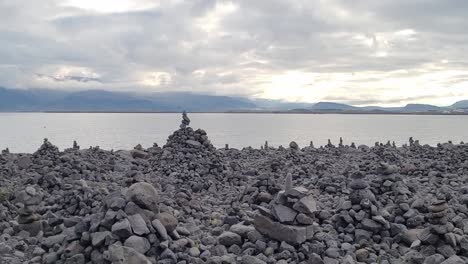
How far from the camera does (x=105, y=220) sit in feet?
37.7

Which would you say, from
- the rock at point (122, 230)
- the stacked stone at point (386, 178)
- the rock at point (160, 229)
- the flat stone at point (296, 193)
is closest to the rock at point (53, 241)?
the rock at point (122, 230)

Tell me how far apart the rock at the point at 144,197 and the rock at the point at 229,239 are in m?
1.82

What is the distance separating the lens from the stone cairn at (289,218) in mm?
12156

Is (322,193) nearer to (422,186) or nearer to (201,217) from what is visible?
(422,186)

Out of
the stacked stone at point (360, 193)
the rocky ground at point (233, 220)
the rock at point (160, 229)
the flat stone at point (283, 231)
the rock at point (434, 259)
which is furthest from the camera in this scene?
the stacked stone at point (360, 193)

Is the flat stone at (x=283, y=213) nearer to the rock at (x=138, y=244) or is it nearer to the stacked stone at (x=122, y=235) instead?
the stacked stone at (x=122, y=235)

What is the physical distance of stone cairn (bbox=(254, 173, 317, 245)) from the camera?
12156 millimetres

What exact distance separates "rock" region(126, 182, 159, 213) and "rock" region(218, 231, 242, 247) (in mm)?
1816

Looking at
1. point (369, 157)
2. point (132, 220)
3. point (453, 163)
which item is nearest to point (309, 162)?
point (369, 157)

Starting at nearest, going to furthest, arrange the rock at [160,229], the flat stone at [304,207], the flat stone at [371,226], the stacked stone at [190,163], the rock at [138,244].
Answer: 1. the rock at [138,244]
2. the rock at [160,229]
3. the flat stone at [304,207]
4. the flat stone at [371,226]
5. the stacked stone at [190,163]

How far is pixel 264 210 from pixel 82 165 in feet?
40.1

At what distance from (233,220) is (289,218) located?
2346 millimetres

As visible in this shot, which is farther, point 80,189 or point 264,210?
point 80,189

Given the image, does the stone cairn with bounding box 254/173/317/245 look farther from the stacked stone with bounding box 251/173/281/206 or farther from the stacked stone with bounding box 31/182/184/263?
the stacked stone with bounding box 31/182/184/263
